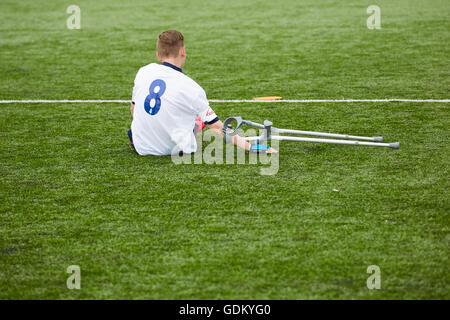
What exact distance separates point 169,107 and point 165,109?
0.04 m

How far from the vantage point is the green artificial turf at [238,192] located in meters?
3.23

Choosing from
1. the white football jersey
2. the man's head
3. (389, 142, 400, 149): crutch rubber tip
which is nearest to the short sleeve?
the white football jersey

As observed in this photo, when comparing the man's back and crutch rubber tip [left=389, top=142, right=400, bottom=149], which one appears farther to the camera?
crutch rubber tip [left=389, top=142, right=400, bottom=149]

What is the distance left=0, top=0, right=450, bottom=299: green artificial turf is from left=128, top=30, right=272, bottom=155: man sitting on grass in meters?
0.17

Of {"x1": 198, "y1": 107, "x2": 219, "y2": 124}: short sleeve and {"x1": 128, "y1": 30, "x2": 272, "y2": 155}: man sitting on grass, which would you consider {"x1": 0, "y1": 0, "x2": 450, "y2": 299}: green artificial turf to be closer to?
{"x1": 128, "y1": 30, "x2": 272, "y2": 155}: man sitting on grass

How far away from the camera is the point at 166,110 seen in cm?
502

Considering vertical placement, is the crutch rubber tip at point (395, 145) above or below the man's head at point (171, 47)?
below

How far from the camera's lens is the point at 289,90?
736 cm

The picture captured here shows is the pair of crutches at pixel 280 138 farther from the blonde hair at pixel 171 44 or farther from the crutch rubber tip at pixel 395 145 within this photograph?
the blonde hair at pixel 171 44

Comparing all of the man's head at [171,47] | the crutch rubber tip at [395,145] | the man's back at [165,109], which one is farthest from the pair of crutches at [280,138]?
the man's head at [171,47]

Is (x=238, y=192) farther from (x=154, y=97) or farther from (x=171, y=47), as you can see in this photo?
(x=171, y=47)

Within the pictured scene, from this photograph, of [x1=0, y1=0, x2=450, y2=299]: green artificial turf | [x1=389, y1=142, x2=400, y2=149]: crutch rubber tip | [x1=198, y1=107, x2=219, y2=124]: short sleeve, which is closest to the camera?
[x1=0, y1=0, x2=450, y2=299]: green artificial turf

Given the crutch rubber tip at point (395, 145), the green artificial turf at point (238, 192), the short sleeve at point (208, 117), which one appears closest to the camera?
the green artificial turf at point (238, 192)

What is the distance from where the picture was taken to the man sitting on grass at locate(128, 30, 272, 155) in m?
4.99
